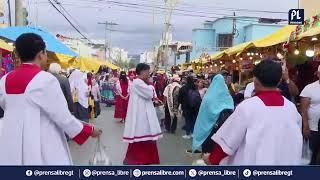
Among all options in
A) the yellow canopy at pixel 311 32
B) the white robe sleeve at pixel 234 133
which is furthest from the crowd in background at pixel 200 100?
the yellow canopy at pixel 311 32

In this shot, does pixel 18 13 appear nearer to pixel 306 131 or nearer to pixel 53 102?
pixel 306 131

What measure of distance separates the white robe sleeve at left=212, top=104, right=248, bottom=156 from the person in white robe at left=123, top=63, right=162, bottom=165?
17.9ft

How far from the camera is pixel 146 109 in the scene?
9227 millimetres

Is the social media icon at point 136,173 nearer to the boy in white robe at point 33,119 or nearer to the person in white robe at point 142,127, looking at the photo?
the boy in white robe at point 33,119

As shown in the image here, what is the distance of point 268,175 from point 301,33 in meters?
7.75

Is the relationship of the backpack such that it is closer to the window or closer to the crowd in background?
the crowd in background

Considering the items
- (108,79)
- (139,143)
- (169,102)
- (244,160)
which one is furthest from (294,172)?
(108,79)

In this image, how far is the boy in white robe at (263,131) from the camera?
362 cm

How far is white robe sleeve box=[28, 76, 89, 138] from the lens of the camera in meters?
3.78

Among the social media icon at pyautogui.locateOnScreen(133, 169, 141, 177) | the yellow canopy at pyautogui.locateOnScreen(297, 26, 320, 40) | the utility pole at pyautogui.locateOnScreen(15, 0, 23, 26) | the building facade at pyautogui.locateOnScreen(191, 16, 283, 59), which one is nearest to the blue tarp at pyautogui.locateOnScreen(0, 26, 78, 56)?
the utility pole at pyautogui.locateOnScreen(15, 0, 23, 26)

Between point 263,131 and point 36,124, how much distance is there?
1.61 meters

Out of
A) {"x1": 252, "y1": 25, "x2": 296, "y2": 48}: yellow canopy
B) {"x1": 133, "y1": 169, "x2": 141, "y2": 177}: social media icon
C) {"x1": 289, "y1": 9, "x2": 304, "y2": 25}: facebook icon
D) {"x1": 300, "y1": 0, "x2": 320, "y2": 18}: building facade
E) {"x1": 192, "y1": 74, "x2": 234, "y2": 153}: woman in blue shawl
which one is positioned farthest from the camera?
{"x1": 300, "y1": 0, "x2": 320, "y2": 18}: building facade

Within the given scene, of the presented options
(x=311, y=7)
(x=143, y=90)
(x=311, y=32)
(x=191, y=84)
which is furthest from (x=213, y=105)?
(x=311, y=7)

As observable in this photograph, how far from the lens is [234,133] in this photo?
12.0ft
